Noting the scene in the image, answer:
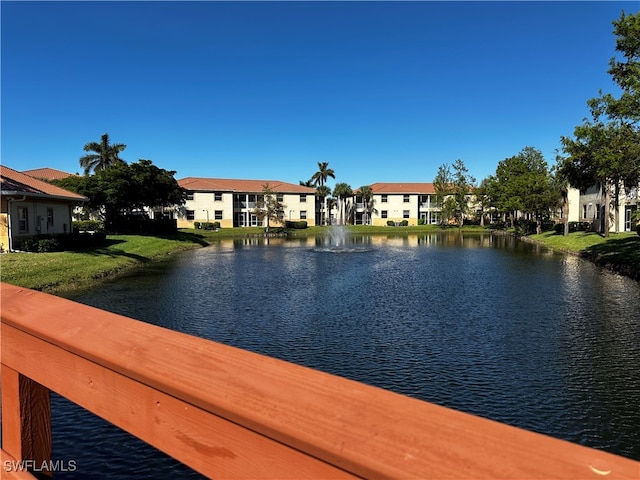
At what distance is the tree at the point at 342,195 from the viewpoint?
9219cm

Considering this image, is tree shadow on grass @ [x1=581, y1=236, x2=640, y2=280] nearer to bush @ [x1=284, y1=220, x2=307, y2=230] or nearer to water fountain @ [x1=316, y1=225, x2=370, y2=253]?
water fountain @ [x1=316, y1=225, x2=370, y2=253]

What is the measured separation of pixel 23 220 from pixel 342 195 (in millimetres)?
68606

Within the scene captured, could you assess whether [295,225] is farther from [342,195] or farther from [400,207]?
[400,207]

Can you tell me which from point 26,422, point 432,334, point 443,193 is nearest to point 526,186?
point 443,193

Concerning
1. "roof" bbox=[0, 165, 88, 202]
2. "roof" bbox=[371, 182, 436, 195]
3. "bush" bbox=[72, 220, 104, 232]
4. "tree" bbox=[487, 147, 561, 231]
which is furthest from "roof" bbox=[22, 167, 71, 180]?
"tree" bbox=[487, 147, 561, 231]

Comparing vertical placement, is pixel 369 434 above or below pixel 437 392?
above

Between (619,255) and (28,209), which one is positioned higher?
(28,209)

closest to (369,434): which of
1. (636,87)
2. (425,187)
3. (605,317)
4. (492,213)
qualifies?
(605,317)

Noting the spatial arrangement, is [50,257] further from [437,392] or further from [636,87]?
[636,87]

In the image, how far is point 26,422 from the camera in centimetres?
184

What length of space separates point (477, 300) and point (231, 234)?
55.0 metres

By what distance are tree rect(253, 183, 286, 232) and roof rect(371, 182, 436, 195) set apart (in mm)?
23635

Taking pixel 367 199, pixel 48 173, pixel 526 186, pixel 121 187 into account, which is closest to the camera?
pixel 121 187

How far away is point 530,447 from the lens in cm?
91
